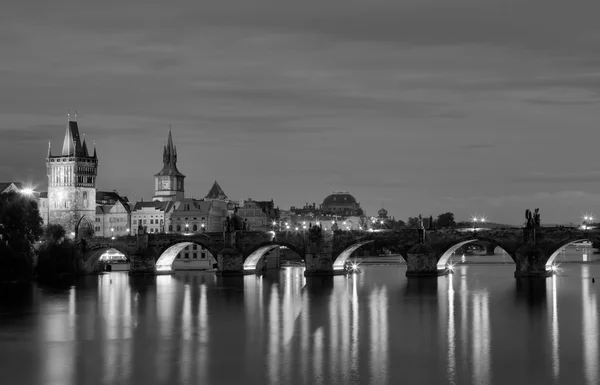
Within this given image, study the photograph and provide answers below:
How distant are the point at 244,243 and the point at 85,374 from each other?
6202cm

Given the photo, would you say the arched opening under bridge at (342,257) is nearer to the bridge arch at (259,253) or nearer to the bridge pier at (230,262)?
the bridge arch at (259,253)

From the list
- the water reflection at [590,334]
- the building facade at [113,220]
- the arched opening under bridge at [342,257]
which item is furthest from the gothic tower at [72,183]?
the water reflection at [590,334]

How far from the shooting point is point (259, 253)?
361 ft

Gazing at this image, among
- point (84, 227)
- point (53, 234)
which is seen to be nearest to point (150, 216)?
point (84, 227)

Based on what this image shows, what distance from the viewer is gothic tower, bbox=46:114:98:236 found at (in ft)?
468

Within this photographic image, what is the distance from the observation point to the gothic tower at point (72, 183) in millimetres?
142625

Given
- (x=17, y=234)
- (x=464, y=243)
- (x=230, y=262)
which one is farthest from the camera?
(x=230, y=262)

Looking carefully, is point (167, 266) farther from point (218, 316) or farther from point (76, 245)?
point (218, 316)

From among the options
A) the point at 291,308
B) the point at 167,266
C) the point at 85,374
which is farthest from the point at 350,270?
the point at 85,374

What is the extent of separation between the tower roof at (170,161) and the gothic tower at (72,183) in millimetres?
25320

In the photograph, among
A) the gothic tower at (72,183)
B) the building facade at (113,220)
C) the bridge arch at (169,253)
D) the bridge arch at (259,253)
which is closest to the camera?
the bridge arch at (259,253)

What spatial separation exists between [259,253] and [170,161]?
6784cm

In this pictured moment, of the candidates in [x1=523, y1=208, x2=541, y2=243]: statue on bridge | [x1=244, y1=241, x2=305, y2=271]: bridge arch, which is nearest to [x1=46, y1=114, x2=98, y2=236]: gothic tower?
[x1=244, y1=241, x2=305, y2=271]: bridge arch

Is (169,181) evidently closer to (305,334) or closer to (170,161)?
(170,161)
